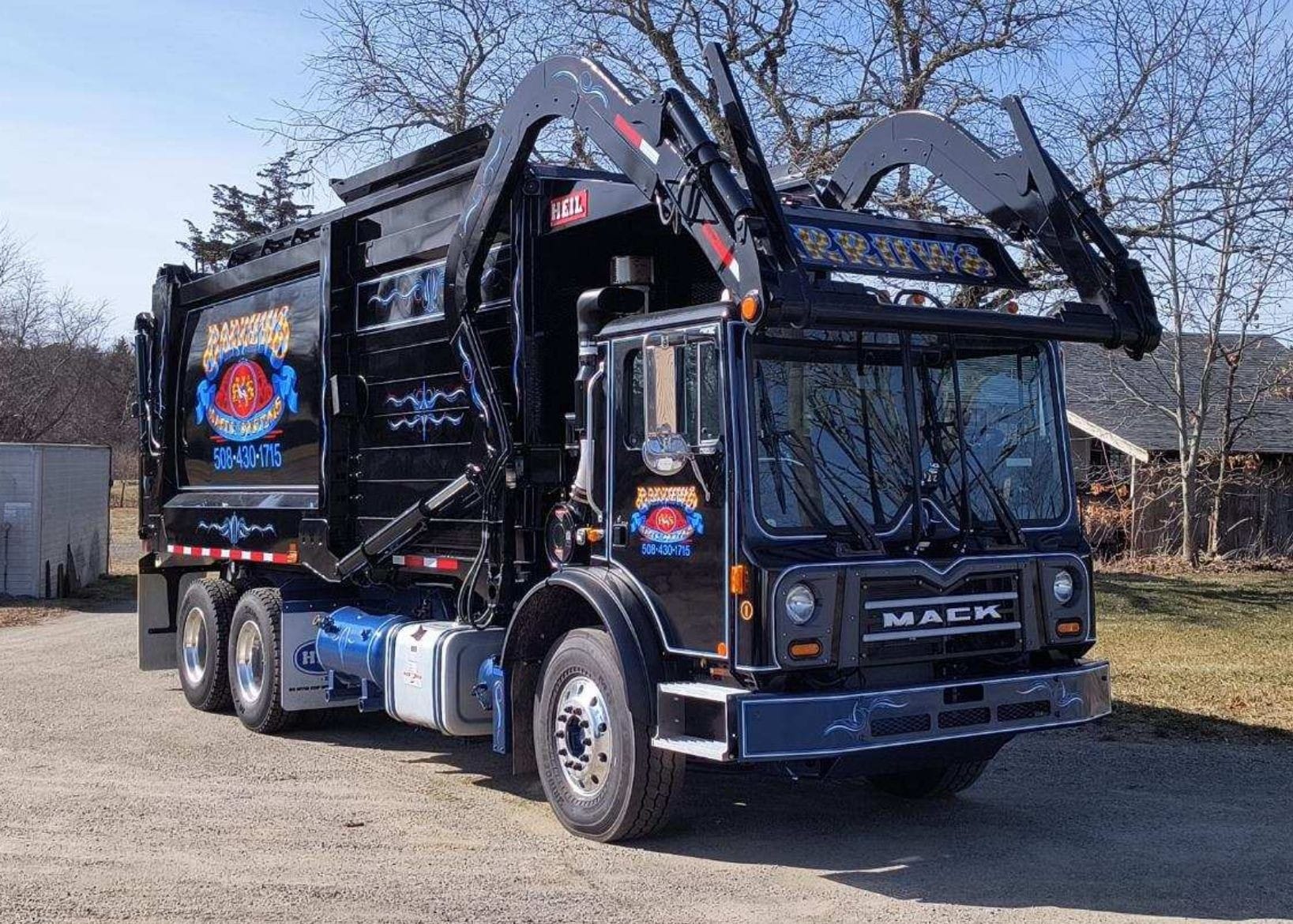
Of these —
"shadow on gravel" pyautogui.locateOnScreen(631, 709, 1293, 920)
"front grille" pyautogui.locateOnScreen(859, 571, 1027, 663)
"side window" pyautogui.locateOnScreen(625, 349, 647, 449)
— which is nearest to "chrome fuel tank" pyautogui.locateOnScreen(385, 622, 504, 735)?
"shadow on gravel" pyautogui.locateOnScreen(631, 709, 1293, 920)

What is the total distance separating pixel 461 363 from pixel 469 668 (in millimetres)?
1728

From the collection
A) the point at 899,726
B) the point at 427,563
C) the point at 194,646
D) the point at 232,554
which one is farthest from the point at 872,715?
the point at 194,646

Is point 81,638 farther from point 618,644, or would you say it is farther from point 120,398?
point 120,398

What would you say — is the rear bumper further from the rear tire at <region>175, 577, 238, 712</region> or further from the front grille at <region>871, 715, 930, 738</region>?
the rear tire at <region>175, 577, 238, 712</region>

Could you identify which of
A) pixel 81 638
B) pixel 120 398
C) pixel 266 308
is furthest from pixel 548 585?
pixel 120 398

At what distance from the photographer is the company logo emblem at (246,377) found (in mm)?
10594

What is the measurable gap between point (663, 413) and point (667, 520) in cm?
50

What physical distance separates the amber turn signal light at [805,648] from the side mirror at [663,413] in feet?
3.23

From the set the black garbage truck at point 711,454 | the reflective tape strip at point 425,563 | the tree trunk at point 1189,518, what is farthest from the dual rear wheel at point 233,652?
the tree trunk at point 1189,518


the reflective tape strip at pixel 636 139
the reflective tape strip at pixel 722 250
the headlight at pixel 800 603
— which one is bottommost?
the headlight at pixel 800 603

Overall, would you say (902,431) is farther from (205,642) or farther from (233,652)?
(205,642)

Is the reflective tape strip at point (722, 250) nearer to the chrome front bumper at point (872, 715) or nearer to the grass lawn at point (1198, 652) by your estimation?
the chrome front bumper at point (872, 715)

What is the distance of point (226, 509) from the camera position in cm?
1140

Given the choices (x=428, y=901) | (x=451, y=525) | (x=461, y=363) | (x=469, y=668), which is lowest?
(x=428, y=901)
